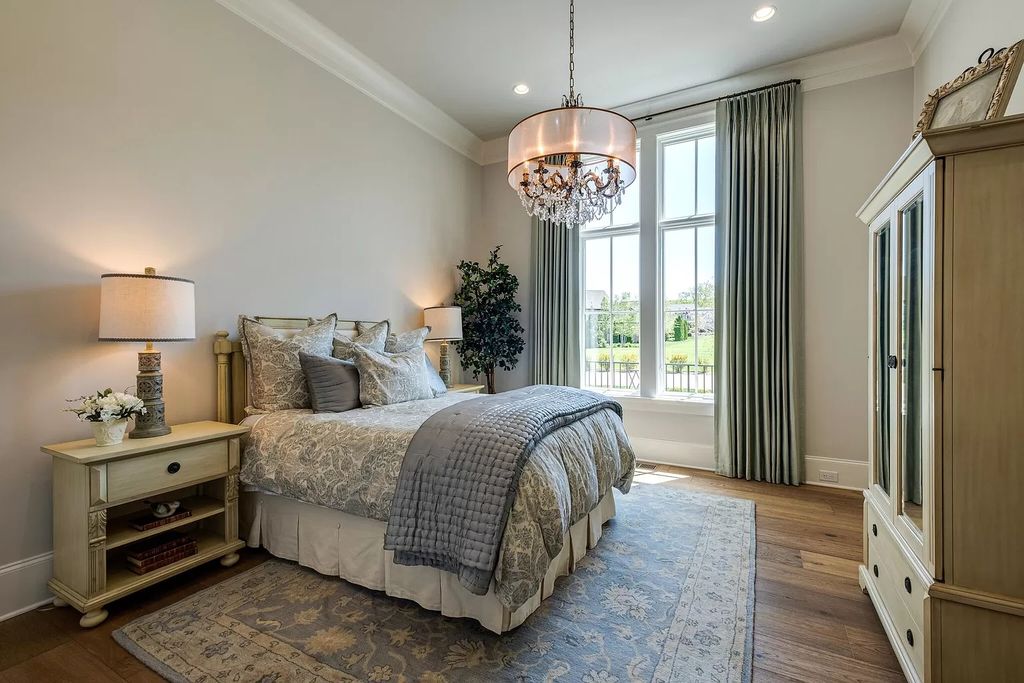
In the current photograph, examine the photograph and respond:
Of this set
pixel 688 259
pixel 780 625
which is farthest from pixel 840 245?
pixel 780 625

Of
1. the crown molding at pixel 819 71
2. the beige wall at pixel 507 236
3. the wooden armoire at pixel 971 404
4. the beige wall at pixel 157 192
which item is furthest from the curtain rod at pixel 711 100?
the wooden armoire at pixel 971 404

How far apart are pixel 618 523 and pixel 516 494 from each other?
143cm

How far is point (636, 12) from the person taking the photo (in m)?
2.96

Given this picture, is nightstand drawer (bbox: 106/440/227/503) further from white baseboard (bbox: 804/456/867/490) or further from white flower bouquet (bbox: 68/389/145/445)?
white baseboard (bbox: 804/456/867/490)

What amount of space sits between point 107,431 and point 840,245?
466 cm

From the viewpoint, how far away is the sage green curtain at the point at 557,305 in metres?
4.57

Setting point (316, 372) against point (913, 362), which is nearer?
point (913, 362)

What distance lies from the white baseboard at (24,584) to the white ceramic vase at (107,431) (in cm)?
61

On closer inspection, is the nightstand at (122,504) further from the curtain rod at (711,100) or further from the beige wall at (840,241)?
the curtain rod at (711,100)

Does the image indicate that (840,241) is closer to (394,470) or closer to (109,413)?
(394,470)

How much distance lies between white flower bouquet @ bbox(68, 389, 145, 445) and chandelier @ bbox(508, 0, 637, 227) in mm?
2158

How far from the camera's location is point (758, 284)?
3660mm

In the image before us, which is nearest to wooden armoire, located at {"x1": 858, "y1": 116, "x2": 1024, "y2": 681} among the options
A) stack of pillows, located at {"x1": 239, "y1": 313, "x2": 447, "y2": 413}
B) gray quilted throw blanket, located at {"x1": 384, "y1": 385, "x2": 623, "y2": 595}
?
gray quilted throw blanket, located at {"x1": 384, "y1": 385, "x2": 623, "y2": 595}

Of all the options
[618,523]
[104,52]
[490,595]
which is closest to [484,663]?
[490,595]
